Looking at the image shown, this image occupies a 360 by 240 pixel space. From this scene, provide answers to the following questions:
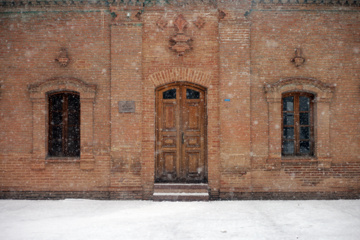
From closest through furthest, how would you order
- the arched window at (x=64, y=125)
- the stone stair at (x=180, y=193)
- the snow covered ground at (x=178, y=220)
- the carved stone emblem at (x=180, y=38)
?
the snow covered ground at (x=178, y=220) → the stone stair at (x=180, y=193) → the carved stone emblem at (x=180, y=38) → the arched window at (x=64, y=125)

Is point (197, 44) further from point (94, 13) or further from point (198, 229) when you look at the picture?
point (198, 229)

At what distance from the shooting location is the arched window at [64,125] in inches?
288

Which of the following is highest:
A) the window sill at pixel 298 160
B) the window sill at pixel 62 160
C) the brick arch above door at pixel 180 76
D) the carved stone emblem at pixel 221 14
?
the carved stone emblem at pixel 221 14

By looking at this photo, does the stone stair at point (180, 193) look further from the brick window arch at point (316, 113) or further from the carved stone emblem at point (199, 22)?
the carved stone emblem at point (199, 22)

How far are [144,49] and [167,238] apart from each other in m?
4.62

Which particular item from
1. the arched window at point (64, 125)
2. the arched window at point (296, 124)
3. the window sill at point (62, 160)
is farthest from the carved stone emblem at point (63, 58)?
the arched window at point (296, 124)

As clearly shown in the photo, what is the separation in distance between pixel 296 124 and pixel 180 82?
131 inches

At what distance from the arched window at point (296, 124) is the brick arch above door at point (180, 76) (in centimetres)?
222

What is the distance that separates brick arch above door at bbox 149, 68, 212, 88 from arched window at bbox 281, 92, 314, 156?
7.28 ft

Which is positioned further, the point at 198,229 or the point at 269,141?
the point at 269,141

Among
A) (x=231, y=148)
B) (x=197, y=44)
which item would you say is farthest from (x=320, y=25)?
(x=231, y=148)

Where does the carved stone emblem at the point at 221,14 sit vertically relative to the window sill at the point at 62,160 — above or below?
above

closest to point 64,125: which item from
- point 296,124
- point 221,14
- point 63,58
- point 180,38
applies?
point 63,58

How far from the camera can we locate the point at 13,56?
23.6 ft
